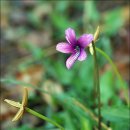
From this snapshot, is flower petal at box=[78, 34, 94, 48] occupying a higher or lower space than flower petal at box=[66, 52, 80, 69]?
higher

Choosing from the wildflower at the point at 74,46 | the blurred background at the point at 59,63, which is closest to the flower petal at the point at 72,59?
the wildflower at the point at 74,46

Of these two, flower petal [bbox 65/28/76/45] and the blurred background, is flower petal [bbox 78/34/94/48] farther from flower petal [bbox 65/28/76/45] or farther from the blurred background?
the blurred background

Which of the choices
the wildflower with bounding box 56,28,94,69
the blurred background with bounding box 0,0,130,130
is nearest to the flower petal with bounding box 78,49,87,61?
the wildflower with bounding box 56,28,94,69

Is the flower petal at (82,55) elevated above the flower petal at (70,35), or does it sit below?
below

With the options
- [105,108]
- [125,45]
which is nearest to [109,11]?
[125,45]

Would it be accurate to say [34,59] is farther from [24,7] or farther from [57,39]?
[24,7]

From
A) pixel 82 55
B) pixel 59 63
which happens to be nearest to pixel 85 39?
pixel 82 55

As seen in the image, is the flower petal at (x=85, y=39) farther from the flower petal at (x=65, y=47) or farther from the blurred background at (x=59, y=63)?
the blurred background at (x=59, y=63)
